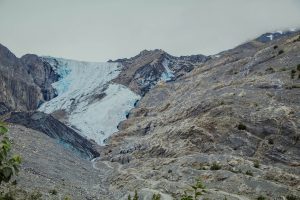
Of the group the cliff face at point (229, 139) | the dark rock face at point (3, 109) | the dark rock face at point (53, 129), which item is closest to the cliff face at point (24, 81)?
the dark rock face at point (3, 109)

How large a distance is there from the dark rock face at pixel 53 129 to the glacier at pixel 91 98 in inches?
385

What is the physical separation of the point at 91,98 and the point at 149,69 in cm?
1513

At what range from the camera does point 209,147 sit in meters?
48.5

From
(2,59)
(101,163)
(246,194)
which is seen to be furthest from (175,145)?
(2,59)

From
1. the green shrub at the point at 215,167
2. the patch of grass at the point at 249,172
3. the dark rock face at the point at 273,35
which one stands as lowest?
the patch of grass at the point at 249,172

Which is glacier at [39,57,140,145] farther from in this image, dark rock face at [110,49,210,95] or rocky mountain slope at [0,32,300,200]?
rocky mountain slope at [0,32,300,200]

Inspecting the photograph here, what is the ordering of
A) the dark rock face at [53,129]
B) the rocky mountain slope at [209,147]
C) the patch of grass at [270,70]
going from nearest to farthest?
the rocky mountain slope at [209,147]
the patch of grass at [270,70]
the dark rock face at [53,129]

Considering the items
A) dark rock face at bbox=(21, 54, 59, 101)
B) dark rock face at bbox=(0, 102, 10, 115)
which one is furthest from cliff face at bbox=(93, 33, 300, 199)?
dark rock face at bbox=(21, 54, 59, 101)

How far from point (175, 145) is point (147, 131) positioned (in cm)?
1442

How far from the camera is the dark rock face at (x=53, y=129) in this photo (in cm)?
6769

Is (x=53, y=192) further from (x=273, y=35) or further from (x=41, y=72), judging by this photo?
(x=273, y=35)

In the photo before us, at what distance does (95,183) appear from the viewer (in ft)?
148

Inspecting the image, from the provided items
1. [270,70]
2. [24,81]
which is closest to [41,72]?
[24,81]

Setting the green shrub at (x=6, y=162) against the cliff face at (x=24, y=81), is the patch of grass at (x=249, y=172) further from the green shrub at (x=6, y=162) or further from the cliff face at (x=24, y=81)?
the cliff face at (x=24, y=81)
